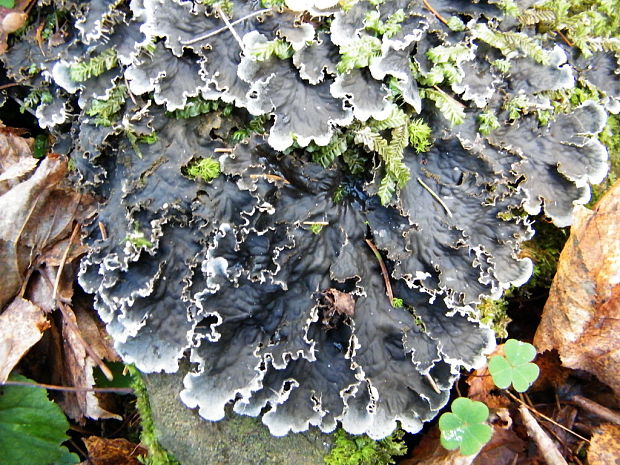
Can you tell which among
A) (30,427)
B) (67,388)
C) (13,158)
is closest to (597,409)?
(67,388)

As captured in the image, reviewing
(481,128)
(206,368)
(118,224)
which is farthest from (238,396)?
(481,128)

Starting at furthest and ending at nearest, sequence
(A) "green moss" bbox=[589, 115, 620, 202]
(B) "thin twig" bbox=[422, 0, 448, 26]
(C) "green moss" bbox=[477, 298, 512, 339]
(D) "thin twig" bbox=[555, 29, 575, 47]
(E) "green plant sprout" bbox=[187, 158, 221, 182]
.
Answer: (A) "green moss" bbox=[589, 115, 620, 202] → (D) "thin twig" bbox=[555, 29, 575, 47] → (C) "green moss" bbox=[477, 298, 512, 339] → (B) "thin twig" bbox=[422, 0, 448, 26] → (E) "green plant sprout" bbox=[187, 158, 221, 182]

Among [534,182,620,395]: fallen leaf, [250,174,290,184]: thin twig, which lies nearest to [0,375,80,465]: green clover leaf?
[250,174,290,184]: thin twig

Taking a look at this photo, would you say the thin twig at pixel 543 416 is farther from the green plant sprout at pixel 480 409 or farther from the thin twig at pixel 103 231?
the thin twig at pixel 103 231


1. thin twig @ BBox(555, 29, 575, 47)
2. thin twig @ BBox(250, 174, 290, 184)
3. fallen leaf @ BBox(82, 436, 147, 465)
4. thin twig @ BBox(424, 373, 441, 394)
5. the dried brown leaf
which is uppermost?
thin twig @ BBox(555, 29, 575, 47)

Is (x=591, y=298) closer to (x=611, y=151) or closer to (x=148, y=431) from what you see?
(x=611, y=151)

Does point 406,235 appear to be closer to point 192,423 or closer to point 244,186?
point 244,186

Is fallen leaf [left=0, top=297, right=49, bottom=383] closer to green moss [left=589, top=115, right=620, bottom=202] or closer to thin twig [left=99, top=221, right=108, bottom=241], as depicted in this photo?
thin twig [left=99, top=221, right=108, bottom=241]

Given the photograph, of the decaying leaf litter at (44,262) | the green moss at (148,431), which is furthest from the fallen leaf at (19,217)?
the green moss at (148,431)

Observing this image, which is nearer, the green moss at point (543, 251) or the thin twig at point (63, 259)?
the thin twig at point (63, 259)
